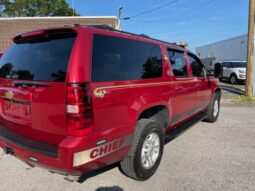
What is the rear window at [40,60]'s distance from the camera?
2.67 metres

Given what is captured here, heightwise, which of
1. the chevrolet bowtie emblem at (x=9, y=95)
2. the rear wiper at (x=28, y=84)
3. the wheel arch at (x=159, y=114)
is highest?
the rear wiper at (x=28, y=84)

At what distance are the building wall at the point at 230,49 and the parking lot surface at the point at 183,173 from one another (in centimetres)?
2559

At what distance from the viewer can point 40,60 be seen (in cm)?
291

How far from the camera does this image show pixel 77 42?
264 centimetres

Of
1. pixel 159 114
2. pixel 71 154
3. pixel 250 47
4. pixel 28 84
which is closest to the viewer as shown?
pixel 71 154

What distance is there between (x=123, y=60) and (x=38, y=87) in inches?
40.9

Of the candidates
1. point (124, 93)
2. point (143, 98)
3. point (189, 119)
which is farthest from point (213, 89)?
point (124, 93)

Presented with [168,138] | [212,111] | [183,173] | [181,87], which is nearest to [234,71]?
[212,111]

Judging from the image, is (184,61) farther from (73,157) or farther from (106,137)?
(73,157)

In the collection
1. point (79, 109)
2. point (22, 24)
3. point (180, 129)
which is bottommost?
point (180, 129)

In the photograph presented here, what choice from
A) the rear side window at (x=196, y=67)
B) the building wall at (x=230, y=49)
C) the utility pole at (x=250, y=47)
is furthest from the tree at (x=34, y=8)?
the rear side window at (x=196, y=67)

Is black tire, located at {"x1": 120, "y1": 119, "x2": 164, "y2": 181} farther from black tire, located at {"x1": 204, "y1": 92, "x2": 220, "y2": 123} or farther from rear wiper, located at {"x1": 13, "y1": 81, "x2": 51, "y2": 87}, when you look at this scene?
black tire, located at {"x1": 204, "y1": 92, "x2": 220, "y2": 123}

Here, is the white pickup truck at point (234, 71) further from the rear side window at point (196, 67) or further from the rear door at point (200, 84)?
the rear side window at point (196, 67)

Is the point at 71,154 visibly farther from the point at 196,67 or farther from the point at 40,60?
the point at 196,67
